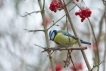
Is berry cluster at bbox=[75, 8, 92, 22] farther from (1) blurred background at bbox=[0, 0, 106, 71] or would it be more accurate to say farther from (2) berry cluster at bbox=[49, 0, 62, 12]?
(1) blurred background at bbox=[0, 0, 106, 71]

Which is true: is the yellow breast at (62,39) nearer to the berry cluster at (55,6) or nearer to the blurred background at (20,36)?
the berry cluster at (55,6)

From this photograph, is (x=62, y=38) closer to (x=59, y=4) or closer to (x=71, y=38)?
(x=71, y=38)

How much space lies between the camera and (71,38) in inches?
82.1

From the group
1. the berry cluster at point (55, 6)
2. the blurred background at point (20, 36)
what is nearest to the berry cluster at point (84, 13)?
the berry cluster at point (55, 6)

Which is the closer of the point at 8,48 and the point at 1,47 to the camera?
the point at 8,48

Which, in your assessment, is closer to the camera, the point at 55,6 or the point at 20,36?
the point at 55,6

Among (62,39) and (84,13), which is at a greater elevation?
(84,13)

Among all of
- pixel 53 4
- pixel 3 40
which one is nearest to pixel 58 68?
pixel 53 4

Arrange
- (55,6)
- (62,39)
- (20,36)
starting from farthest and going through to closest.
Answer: (20,36)
(62,39)
(55,6)

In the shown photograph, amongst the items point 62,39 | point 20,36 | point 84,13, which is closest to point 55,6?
point 84,13

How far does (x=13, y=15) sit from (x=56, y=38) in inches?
99.3

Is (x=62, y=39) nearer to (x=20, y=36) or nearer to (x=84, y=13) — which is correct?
(x=84, y=13)

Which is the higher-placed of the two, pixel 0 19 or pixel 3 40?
pixel 0 19

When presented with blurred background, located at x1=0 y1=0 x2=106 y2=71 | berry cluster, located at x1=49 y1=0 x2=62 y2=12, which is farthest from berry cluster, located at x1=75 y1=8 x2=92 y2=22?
blurred background, located at x1=0 y1=0 x2=106 y2=71
